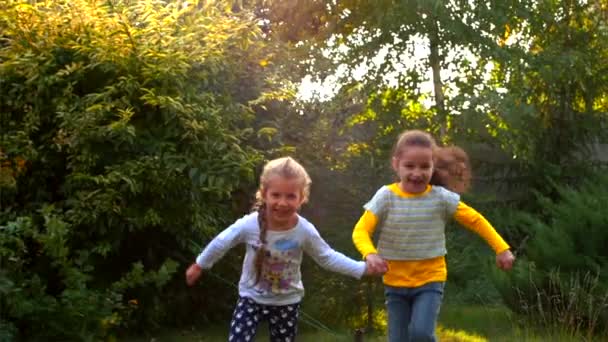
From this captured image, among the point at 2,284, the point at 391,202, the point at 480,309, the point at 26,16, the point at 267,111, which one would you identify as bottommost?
the point at 480,309

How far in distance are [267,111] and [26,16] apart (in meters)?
2.35

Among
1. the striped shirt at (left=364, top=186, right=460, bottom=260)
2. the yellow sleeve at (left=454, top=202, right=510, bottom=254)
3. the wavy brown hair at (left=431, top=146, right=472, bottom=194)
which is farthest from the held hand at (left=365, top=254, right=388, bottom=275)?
the wavy brown hair at (left=431, top=146, right=472, bottom=194)

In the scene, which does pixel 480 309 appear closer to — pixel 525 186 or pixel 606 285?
pixel 606 285

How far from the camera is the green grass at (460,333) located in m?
7.38

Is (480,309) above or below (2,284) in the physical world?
below

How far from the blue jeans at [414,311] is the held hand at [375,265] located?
Result: 1.30 ft

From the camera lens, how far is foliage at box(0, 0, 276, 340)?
23.1 feet

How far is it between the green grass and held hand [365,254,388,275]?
2546 mm

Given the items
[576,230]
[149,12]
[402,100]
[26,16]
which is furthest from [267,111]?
[402,100]

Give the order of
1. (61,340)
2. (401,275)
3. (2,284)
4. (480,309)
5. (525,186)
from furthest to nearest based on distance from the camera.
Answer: (525,186) < (480,309) < (61,340) < (2,284) < (401,275)

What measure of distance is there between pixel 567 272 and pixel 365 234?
3005mm

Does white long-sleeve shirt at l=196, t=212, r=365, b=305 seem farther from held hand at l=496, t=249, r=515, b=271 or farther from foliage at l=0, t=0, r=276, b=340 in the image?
foliage at l=0, t=0, r=276, b=340

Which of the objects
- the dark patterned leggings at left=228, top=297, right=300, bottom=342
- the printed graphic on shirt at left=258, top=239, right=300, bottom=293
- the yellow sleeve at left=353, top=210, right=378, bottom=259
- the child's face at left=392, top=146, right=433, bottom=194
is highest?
the child's face at left=392, top=146, right=433, bottom=194

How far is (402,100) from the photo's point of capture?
13.5 metres
